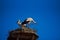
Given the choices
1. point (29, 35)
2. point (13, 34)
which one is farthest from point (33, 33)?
point (13, 34)

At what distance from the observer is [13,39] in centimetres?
318

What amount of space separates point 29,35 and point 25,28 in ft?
0.34

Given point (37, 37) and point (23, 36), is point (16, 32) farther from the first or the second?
point (37, 37)

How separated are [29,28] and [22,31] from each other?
0.13m

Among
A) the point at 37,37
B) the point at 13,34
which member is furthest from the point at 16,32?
the point at 37,37

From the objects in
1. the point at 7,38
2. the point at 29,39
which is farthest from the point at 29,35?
the point at 7,38

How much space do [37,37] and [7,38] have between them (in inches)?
15.5

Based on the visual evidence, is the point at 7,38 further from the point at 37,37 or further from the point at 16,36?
the point at 37,37

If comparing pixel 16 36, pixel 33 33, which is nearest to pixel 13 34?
pixel 16 36

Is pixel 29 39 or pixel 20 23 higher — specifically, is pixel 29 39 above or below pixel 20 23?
below

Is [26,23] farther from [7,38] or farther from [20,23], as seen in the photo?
[7,38]

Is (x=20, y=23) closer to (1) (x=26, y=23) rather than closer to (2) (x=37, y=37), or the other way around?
(1) (x=26, y=23)

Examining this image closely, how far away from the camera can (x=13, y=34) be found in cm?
314

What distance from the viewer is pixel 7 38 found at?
10.6ft
